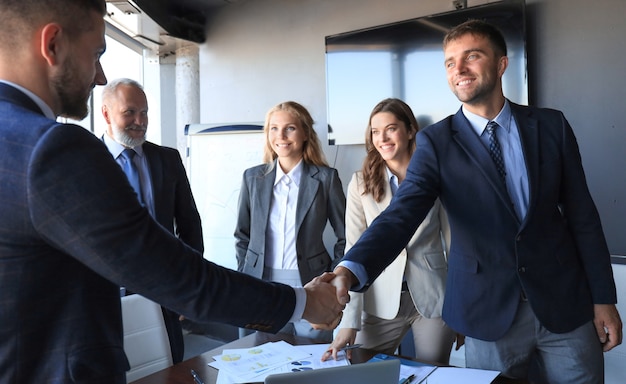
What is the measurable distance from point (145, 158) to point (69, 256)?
161 centimetres

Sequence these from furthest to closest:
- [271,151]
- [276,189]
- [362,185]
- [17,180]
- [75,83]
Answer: [271,151], [276,189], [362,185], [75,83], [17,180]

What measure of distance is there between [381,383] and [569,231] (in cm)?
98

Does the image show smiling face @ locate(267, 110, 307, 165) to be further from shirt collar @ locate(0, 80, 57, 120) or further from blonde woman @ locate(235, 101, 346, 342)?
shirt collar @ locate(0, 80, 57, 120)

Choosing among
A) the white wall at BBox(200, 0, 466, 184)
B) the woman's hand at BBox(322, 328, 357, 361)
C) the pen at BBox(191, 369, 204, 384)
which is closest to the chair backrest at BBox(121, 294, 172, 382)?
the pen at BBox(191, 369, 204, 384)

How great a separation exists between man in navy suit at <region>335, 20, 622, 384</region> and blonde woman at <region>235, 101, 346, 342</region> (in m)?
0.96

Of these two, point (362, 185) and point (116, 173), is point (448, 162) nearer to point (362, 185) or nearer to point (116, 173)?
point (362, 185)

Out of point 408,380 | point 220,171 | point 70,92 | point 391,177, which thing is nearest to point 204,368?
point 408,380

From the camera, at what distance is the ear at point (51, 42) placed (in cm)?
87

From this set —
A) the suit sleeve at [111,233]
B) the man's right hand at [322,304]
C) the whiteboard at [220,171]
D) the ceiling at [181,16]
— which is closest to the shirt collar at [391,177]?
the man's right hand at [322,304]

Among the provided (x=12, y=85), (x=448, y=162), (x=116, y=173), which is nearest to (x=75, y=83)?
(x=12, y=85)

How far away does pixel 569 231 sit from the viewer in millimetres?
1610

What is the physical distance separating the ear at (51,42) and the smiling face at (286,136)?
6.00ft

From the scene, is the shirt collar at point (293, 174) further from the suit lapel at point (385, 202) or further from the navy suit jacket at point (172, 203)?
the suit lapel at point (385, 202)

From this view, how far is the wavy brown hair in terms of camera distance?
2244 millimetres
